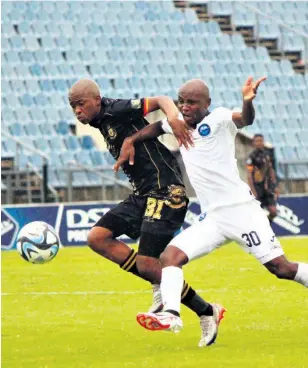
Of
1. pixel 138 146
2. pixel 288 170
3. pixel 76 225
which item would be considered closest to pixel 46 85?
pixel 288 170

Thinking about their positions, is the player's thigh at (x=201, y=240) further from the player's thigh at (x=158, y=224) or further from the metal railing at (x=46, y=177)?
the metal railing at (x=46, y=177)

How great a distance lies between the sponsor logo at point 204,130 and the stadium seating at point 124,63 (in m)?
18.9

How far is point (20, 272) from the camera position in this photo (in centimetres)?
1692

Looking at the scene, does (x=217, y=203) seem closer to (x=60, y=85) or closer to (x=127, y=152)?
(x=127, y=152)

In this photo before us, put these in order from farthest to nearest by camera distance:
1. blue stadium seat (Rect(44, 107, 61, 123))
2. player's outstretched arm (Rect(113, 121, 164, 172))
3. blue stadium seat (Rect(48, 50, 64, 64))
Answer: blue stadium seat (Rect(48, 50, 64, 64)) < blue stadium seat (Rect(44, 107, 61, 123)) < player's outstretched arm (Rect(113, 121, 164, 172))

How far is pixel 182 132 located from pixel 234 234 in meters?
0.85

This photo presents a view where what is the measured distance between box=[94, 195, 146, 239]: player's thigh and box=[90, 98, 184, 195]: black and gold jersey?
15 cm

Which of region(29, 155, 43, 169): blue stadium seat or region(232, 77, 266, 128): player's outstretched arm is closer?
region(232, 77, 266, 128): player's outstretched arm

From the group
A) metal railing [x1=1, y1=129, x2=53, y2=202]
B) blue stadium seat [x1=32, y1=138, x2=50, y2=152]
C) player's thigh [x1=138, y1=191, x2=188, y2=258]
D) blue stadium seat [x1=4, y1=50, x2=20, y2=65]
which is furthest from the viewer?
blue stadium seat [x1=4, y1=50, x2=20, y2=65]

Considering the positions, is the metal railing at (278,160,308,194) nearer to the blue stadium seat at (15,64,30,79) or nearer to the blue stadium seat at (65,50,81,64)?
the blue stadium seat at (65,50,81,64)

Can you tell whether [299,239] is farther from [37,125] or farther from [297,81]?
[297,81]

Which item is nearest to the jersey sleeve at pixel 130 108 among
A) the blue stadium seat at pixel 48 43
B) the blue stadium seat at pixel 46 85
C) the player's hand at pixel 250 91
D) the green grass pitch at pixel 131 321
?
the player's hand at pixel 250 91

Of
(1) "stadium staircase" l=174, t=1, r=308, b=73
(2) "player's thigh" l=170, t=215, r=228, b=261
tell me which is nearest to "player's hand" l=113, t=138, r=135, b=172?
(2) "player's thigh" l=170, t=215, r=228, b=261

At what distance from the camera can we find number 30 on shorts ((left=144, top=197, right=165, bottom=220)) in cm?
916
